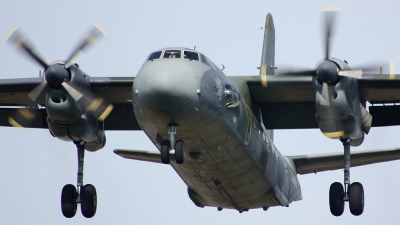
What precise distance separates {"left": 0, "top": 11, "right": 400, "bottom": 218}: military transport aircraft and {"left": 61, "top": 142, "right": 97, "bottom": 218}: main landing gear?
0.09ft

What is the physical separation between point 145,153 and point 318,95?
17.7 feet

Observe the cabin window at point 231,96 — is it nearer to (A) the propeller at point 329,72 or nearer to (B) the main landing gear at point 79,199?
(A) the propeller at point 329,72

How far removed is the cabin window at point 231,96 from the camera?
19.1 meters

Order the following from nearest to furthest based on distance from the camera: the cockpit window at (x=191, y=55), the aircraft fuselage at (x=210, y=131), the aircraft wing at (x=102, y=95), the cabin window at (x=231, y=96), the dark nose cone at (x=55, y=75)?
the aircraft fuselage at (x=210, y=131) → the cockpit window at (x=191, y=55) → the cabin window at (x=231, y=96) → the dark nose cone at (x=55, y=75) → the aircraft wing at (x=102, y=95)

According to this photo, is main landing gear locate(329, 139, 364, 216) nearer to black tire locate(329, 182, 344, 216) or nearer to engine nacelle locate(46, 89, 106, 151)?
black tire locate(329, 182, 344, 216)

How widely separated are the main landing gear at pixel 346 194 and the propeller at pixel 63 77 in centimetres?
667

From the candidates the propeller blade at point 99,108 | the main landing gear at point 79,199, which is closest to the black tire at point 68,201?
the main landing gear at point 79,199

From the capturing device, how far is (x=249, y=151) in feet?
67.6

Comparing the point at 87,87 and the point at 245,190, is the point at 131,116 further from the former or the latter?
the point at 245,190

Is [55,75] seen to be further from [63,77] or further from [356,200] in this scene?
[356,200]

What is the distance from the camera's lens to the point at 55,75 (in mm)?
20625

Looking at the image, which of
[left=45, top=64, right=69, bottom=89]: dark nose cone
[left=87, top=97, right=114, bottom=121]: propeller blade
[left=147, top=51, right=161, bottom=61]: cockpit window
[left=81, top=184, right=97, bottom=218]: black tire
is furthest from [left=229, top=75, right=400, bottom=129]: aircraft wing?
[left=81, top=184, right=97, bottom=218]: black tire

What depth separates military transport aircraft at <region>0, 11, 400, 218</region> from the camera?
18.2m

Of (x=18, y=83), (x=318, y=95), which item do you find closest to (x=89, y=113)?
(x=18, y=83)
